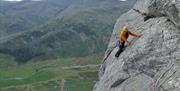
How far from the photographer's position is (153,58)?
27391mm

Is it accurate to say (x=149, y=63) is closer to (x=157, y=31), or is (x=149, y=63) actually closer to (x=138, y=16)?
(x=157, y=31)

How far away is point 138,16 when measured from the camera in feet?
128

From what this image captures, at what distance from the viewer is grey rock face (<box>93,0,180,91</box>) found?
24.8 m

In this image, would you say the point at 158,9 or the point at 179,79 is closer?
the point at 179,79

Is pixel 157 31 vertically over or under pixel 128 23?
over

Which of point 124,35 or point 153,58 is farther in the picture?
point 124,35

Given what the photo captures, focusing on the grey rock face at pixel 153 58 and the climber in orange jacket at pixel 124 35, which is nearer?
the grey rock face at pixel 153 58

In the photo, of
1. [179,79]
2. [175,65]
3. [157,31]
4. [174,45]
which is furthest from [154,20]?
[179,79]

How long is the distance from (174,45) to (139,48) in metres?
3.43

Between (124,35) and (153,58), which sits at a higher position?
(153,58)

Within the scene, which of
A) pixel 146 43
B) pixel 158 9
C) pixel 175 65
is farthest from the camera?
pixel 158 9

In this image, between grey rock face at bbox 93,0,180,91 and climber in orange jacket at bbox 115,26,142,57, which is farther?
climber in orange jacket at bbox 115,26,142,57

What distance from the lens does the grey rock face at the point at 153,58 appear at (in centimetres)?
2483

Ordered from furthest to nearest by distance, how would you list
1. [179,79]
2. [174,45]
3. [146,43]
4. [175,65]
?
[146,43], [174,45], [175,65], [179,79]
